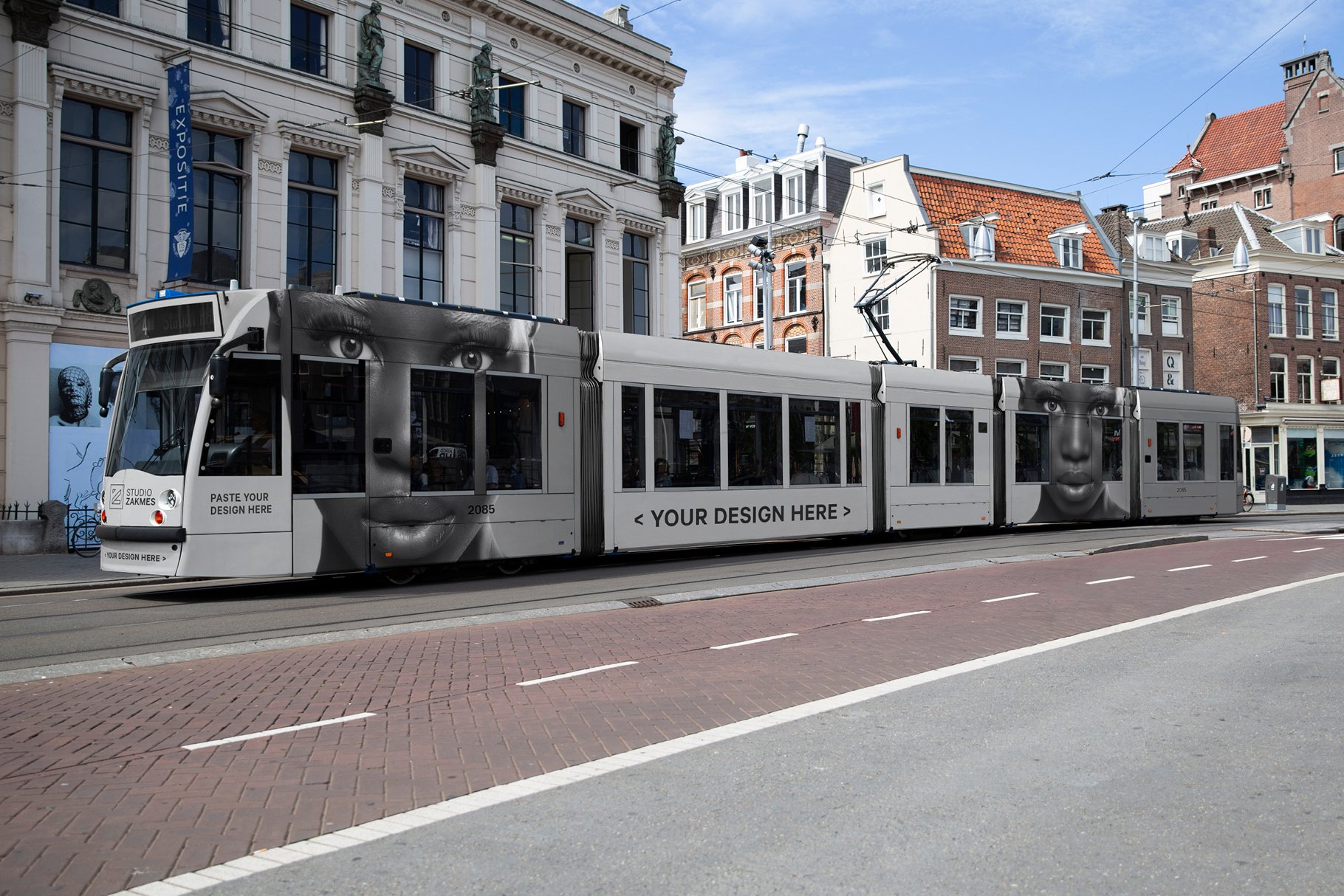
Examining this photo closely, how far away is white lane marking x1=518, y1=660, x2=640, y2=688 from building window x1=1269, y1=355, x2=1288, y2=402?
50.1 metres

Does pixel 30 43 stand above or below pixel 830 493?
above

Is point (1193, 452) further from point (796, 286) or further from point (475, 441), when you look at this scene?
point (796, 286)

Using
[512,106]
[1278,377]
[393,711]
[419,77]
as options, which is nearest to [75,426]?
[419,77]

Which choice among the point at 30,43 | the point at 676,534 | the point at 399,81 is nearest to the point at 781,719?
Result: the point at 676,534

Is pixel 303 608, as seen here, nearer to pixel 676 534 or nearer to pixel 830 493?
pixel 676 534

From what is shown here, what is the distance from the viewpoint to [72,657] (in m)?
8.23

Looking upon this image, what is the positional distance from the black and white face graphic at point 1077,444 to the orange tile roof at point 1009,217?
18989 mm

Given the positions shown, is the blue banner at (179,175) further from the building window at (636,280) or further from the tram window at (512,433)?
the building window at (636,280)

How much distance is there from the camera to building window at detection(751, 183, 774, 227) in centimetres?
4862

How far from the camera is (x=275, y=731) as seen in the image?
5902 mm

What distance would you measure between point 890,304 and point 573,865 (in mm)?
41019

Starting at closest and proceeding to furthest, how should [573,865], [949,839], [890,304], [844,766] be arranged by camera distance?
[573,865]
[949,839]
[844,766]
[890,304]

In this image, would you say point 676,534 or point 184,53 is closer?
point 676,534

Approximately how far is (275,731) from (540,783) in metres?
1.83
